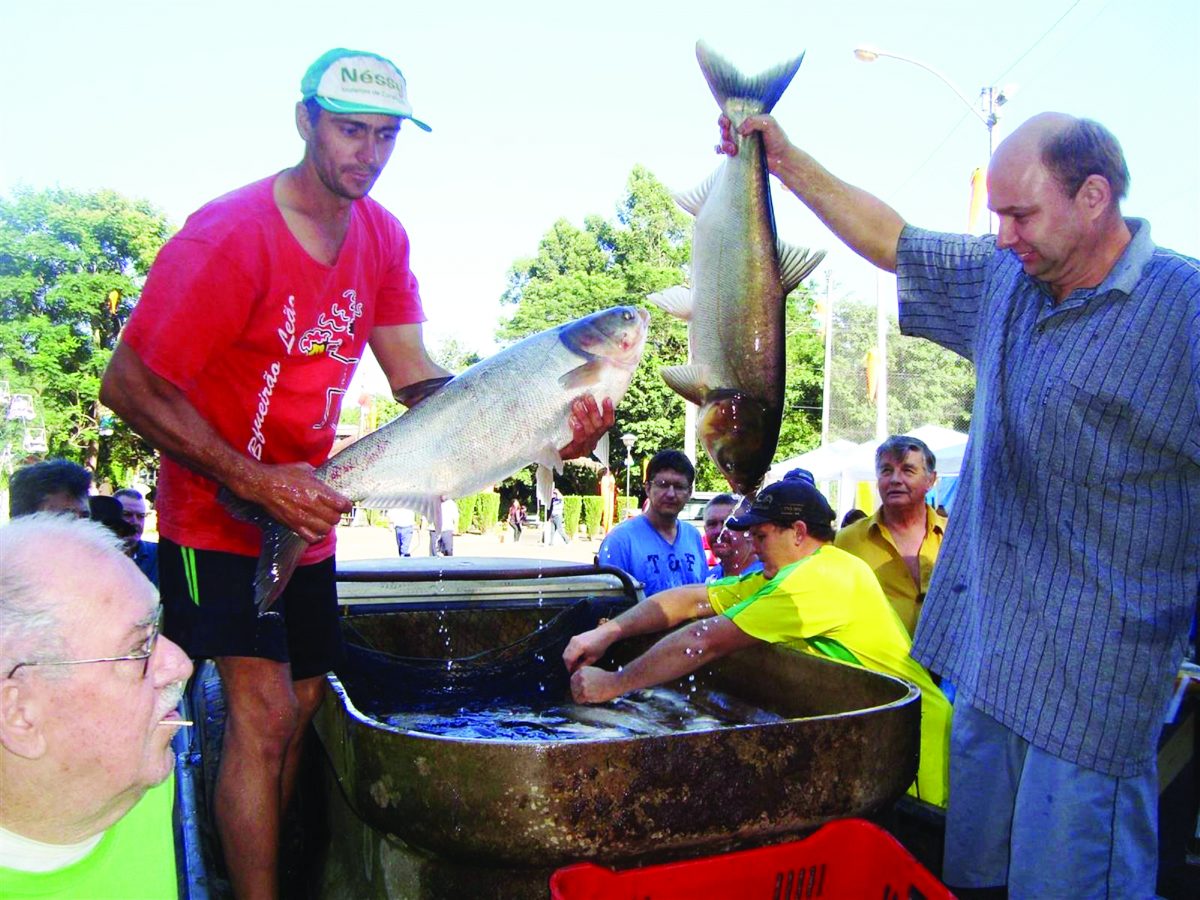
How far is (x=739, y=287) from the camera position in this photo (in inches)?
110

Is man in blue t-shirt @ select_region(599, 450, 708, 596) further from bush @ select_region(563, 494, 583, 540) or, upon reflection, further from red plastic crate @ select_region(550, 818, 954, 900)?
bush @ select_region(563, 494, 583, 540)

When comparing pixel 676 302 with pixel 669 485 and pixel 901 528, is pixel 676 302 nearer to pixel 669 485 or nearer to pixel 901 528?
pixel 901 528

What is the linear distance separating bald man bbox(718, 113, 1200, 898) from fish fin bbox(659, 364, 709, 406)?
30.3 inches

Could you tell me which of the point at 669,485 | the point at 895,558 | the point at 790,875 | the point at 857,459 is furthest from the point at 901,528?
the point at 857,459

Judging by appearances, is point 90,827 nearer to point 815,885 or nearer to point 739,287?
point 815,885

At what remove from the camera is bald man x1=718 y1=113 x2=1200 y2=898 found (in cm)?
229

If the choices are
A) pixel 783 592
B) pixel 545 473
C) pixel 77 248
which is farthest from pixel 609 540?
pixel 77 248

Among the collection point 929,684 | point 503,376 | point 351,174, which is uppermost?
point 351,174

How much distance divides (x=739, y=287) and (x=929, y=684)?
167 cm

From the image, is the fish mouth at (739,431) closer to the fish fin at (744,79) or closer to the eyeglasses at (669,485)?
the fish fin at (744,79)

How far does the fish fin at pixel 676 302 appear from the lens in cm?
292

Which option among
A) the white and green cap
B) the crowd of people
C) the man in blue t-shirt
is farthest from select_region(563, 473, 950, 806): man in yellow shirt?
the man in blue t-shirt

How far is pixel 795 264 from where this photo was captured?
289 cm

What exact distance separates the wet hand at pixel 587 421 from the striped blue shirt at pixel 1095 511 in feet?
3.43
